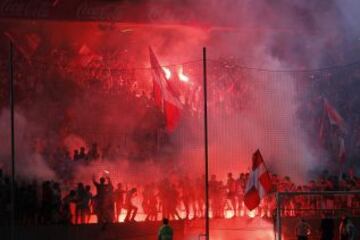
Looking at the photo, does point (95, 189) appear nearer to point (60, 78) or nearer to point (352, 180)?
point (60, 78)

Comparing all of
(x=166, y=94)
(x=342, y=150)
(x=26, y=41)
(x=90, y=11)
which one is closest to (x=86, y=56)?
(x=90, y=11)

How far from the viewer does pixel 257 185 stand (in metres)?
19.4

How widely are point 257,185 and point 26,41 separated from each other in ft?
38.3

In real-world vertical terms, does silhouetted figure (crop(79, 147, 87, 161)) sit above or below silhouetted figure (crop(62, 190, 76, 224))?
above

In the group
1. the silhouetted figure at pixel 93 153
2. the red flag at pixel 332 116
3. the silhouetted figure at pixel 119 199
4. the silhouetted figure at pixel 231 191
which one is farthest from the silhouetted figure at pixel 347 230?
the silhouetted figure at pixel 93 153

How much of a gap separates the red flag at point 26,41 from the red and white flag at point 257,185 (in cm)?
1024

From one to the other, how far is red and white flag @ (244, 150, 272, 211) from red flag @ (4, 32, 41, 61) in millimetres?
10236

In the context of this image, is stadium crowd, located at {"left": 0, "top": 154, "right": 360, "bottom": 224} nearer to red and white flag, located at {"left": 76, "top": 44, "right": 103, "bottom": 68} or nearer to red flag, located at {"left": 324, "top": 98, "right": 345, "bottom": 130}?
red flag, located at {"left": 324, "top": 98, "right": 345, "bottom": 130}

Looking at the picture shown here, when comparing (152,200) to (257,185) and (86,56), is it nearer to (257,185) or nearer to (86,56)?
(257,185)

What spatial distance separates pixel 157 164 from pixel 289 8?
8218 mm

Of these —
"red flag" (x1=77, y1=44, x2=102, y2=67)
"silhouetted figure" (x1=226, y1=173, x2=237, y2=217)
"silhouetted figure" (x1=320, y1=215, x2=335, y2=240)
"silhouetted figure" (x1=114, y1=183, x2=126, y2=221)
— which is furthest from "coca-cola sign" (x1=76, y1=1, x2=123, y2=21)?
"silhouetted figure" (x1=320, y1=215, x2=335, y2=240)

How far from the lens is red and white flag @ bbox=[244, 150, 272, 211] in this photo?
19328mm

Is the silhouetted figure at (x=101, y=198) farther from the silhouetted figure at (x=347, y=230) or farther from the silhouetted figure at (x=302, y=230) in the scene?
the silhouetted figure at (x=347, y=230)

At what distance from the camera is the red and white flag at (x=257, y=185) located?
63.4ft
